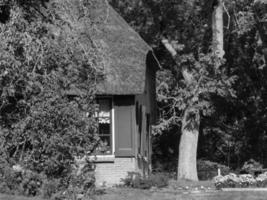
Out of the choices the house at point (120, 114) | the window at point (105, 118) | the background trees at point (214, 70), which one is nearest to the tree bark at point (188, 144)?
the background trees at point (214, 70)

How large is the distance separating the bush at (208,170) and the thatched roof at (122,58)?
345 inches

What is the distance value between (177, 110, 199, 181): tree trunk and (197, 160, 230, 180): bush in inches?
121

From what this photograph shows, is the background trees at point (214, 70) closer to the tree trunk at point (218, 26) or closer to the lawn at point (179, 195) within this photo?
the tree trunk at point (218, 26)

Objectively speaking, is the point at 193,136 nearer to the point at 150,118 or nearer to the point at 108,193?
the point at 150,118

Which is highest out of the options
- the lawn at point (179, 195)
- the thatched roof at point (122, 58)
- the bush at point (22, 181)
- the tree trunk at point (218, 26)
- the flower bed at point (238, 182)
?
the tree trunk at point (218, 26)

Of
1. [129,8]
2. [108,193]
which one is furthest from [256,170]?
[129,8]

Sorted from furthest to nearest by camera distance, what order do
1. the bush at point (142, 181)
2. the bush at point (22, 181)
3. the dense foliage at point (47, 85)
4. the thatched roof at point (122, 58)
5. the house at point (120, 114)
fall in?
1. the house at point (120, 114)
2. the thatched roof at point (122, 58)
3. the bush at point (142, 181)
4. the dense foliage at point (47, 85)
5. the bush at point (22, 181)

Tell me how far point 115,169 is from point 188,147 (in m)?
5.86

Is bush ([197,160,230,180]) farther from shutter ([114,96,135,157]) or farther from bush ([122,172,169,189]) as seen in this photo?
shutter ([114,96,135,157])

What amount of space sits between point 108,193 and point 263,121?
15.5 m

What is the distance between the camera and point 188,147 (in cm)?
2375

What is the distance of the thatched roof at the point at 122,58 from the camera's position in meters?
18.2

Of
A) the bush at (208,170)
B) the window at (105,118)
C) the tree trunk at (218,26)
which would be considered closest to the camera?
the window at (105,118)

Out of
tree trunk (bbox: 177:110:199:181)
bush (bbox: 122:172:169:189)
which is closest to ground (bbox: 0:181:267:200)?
bush (bbox: 122:172:169:189)
